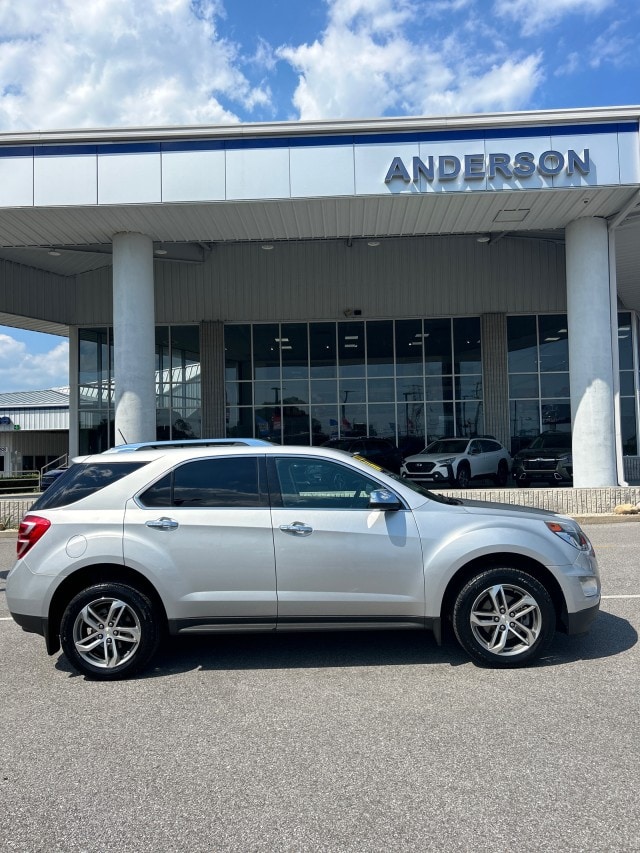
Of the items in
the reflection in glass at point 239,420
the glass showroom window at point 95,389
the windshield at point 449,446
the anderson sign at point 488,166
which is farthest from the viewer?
the glass showroom window at point 95,389

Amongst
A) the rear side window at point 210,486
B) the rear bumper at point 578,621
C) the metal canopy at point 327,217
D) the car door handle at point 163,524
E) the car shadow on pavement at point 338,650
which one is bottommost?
the car shadow on pavement at point 338,650

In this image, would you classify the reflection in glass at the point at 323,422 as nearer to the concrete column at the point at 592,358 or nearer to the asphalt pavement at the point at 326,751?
the concrete column at the point at 592,358

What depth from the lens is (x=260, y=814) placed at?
3004mm

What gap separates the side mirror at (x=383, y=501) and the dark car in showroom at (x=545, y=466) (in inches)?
629

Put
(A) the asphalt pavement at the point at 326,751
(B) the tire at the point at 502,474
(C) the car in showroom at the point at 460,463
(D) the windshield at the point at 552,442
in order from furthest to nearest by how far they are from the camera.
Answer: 1. (B) the tire at the point at 502,474
2. (D) the windshield at the point at 552,442
3. (C) the car in showroom at the point at 460,463
4. (A) the asphalt pavement at the point at 326,751

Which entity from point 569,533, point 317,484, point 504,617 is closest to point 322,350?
point 317,484

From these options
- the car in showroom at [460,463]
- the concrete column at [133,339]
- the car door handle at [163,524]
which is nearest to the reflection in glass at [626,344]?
the car in showroom at [460,463]

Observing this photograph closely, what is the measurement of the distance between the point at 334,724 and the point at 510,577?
1704mm

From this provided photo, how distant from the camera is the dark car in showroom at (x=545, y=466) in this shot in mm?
19547

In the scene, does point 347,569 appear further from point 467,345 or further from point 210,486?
point 467,345

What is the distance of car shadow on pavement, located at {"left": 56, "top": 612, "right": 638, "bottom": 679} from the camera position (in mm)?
5051

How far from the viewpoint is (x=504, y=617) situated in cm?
480

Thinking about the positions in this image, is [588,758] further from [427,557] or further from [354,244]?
[354,244]

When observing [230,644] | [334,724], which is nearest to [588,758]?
[334,724]
